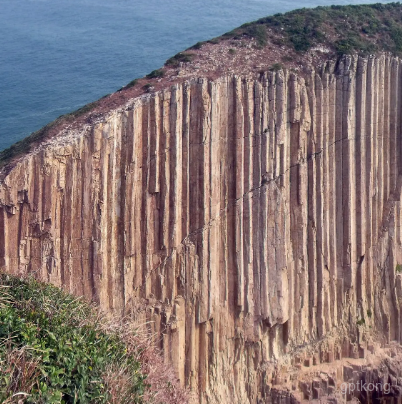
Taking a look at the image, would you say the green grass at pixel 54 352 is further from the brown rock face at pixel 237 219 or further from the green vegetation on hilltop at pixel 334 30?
the green vegetation on hilltop at pixel 334 30

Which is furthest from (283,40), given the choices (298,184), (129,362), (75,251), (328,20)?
(129,362)

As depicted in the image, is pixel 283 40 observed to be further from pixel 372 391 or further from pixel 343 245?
pixel 372 391

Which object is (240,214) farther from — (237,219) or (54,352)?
(54,352)

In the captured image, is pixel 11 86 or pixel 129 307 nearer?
pixel 129 307

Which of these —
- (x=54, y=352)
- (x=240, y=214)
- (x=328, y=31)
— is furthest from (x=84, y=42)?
(x=54, y=352)

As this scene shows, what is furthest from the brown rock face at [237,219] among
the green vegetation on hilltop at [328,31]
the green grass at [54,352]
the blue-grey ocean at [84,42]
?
the blue-grey ocean at [84,42]

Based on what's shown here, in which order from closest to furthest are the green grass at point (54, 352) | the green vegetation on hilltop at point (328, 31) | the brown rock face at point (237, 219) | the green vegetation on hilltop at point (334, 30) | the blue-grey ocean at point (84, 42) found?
the green grass at point (54, 352)
the brown rock face at point (237, 219)
the green vegetation on hilltop at point (328, 31)
the green vegetation on hilltop at point (334, 30)
the blue-grey ocean at point (84, 42)

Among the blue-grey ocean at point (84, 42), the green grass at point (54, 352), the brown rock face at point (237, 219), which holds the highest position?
the blue-grey ocean at point (84, 42)
